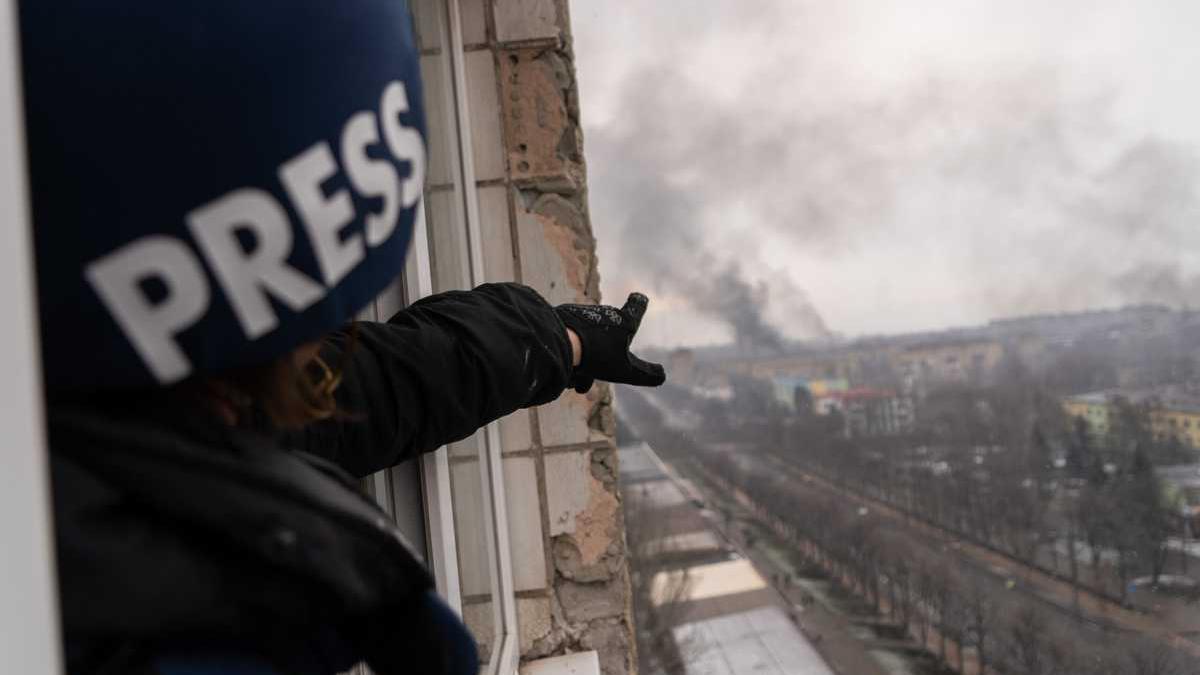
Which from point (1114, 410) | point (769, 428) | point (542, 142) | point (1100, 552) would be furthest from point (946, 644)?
point (542, 142)

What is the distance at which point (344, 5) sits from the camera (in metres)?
0.43

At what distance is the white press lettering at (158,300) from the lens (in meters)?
0.35

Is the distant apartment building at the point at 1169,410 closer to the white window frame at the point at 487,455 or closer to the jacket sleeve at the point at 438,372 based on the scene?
the white window frame at the point at 487,455

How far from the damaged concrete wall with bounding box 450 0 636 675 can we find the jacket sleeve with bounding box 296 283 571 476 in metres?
0.72

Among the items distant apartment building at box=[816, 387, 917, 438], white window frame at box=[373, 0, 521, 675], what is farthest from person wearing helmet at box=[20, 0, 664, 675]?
distant apartment building at box=[816, 387, 917, 438]

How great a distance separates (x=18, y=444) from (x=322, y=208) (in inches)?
8.4

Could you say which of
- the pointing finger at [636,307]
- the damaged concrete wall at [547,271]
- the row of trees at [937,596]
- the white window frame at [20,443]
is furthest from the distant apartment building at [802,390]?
the white window frame at [20,443]

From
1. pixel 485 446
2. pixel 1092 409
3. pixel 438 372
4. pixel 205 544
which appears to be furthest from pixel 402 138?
pixel 1092 409

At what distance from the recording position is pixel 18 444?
22 centimetres

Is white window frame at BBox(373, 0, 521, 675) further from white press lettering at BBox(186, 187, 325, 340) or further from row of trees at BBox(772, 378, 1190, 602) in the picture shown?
row of trees at BBox(772, 378, 1190, 602)

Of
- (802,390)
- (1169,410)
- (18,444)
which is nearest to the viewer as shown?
(18,444)

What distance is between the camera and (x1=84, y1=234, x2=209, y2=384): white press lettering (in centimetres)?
35

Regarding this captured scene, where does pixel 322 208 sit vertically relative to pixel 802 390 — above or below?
above

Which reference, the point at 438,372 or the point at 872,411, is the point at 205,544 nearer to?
the point at 438,372
